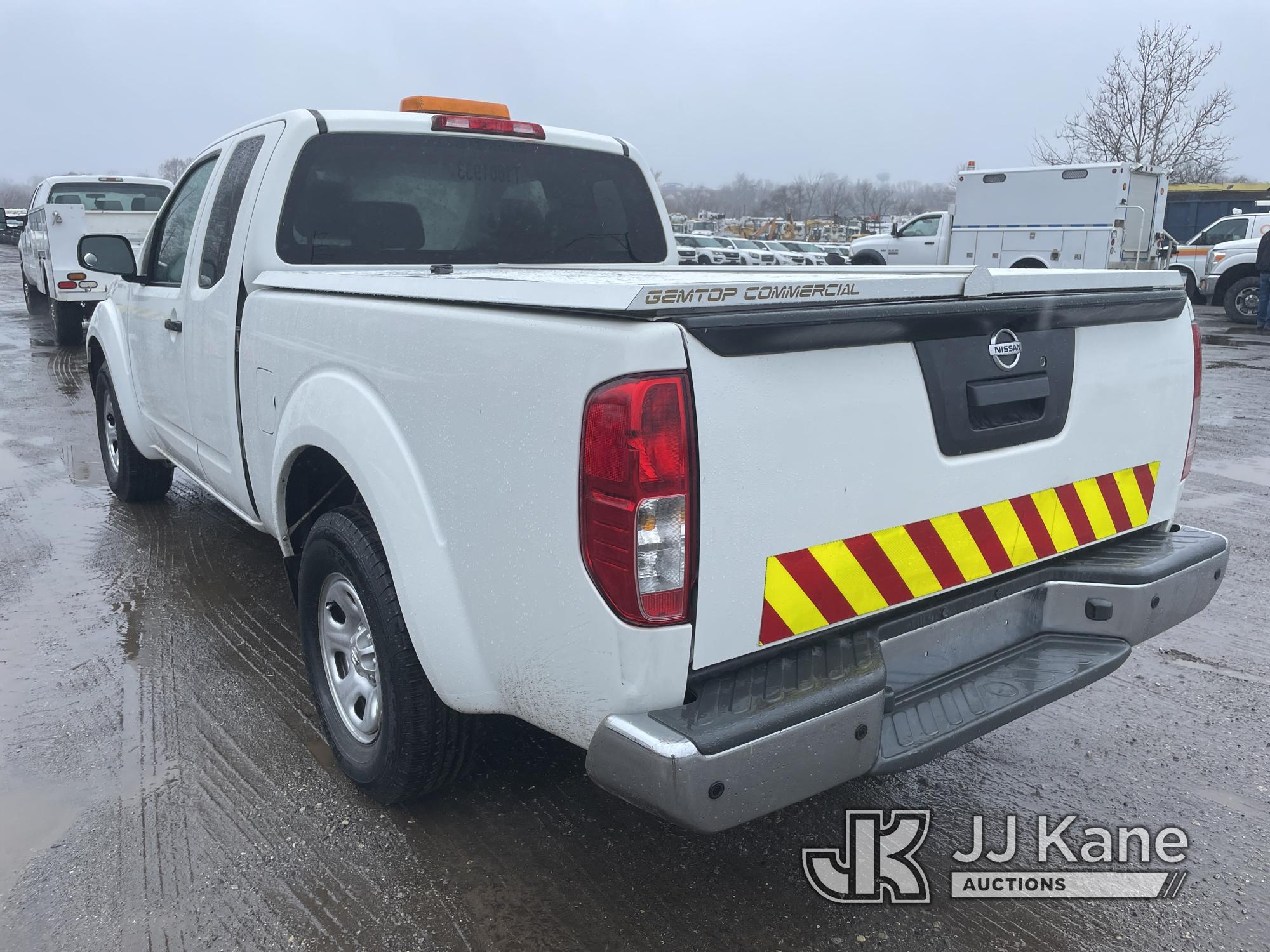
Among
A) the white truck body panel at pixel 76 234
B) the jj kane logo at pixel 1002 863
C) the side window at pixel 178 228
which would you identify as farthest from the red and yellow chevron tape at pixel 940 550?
the white truck body panel at pixel 76 234

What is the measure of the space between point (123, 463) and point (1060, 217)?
17.2 metres

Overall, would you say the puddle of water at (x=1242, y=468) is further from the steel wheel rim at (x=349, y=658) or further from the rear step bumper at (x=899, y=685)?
the steel wheel rim at (x=349, y=658)

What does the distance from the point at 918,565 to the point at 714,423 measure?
74 centimetres

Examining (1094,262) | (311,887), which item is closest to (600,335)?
(311,887)

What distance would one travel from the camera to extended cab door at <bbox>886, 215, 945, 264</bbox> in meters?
22.2

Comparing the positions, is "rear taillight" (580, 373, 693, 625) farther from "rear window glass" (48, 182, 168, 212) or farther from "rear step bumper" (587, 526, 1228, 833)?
"rear window glass" (48, 182, 168, 212)

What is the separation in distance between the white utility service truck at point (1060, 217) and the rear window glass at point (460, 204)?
1389cm

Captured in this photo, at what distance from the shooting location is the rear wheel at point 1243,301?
17.2 meters

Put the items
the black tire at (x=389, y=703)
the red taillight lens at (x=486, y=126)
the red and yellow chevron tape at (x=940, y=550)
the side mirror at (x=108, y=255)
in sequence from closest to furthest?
the red and yellow chevron tape at (x=940, y=550), the black tire at (x=389, y=703), the red taillight lens at (x=486, y=126), the side mirror at (x=108, y=255)

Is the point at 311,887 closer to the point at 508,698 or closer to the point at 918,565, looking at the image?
the point at 508,698

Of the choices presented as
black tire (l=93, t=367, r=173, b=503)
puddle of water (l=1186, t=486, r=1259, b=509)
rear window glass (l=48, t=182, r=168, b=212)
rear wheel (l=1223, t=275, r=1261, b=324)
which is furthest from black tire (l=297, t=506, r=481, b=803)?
rear wheel (l=1223, t=275, r=1261, b=324)

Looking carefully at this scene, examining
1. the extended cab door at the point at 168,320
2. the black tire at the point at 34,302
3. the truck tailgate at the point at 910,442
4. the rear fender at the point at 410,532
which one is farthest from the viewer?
the black tire at the point at 34,302

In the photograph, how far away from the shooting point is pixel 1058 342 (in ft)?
8.34

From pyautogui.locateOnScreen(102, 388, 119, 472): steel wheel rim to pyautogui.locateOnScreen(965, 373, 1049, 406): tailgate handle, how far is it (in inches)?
195
